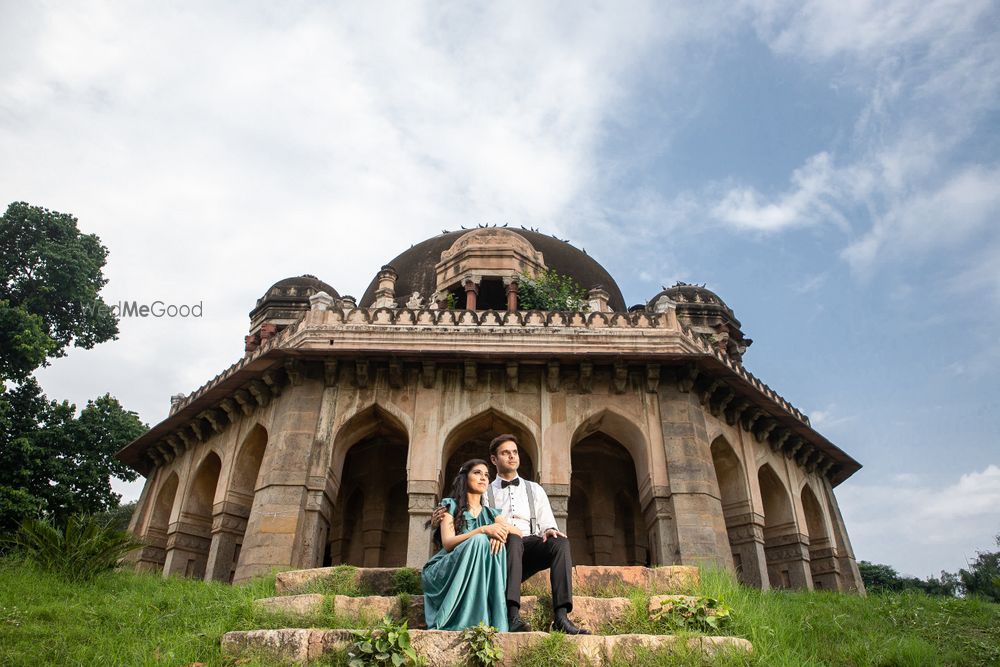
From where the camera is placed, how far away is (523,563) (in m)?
5.81

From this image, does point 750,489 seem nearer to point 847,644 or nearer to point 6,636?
point 847,644

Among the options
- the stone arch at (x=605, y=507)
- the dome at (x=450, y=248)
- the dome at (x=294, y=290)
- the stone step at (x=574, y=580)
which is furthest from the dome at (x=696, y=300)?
the stone step at (x=574, y=580)

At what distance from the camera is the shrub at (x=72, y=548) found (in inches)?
353

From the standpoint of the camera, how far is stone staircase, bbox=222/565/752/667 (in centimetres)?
496

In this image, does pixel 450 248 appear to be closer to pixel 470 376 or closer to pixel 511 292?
pixel 511 292

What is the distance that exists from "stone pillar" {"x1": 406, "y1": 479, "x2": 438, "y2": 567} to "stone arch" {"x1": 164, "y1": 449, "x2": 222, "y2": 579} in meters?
5.03

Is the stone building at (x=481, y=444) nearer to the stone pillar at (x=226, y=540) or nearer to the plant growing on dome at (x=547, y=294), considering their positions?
the stone pillar at (x=226, y=540)

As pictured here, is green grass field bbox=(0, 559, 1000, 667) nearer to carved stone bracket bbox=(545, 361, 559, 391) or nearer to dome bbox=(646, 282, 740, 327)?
carved stone bracket bbox=(545, 361, 559, 391)

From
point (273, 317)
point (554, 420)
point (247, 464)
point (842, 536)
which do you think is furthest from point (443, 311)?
point (842, 536)

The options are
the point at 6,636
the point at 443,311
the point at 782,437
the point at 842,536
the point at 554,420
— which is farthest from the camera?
the point at 842,536

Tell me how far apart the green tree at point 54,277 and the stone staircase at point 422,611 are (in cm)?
1495

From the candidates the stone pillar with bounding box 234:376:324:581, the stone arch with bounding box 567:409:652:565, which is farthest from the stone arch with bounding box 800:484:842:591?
the stone pillar with bounding box 234:376:324:581

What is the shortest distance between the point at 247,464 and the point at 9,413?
739cm

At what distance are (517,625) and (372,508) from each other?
11.0 meters
